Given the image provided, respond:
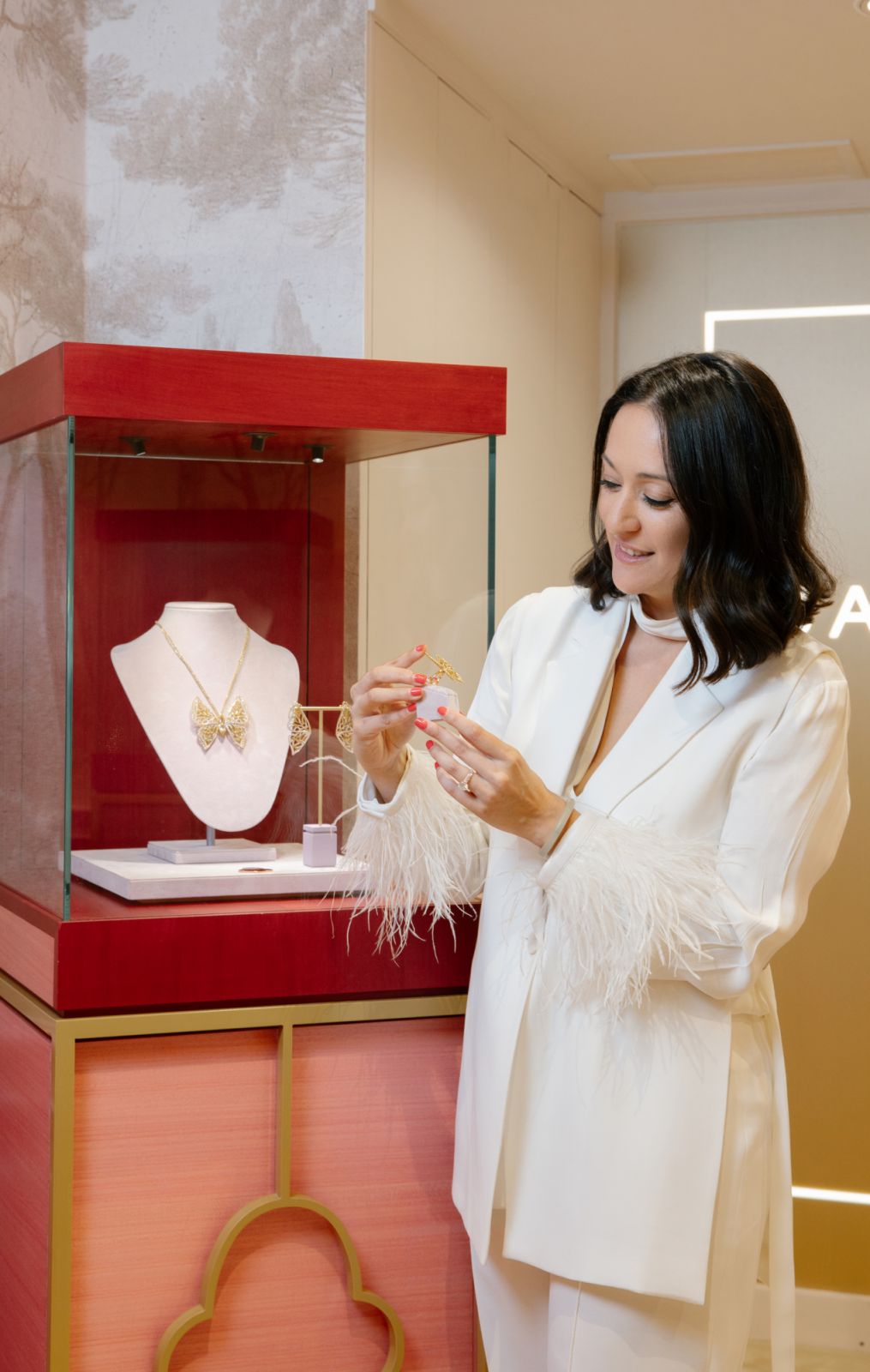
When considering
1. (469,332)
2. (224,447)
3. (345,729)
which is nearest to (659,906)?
(345,729)

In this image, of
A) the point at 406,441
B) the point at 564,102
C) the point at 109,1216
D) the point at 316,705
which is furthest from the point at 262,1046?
the point at 564,102

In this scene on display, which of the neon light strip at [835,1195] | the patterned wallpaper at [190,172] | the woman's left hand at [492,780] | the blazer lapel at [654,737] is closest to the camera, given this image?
the woman's left hand at [492,780]

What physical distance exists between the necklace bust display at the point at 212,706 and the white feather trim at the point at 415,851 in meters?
0.25

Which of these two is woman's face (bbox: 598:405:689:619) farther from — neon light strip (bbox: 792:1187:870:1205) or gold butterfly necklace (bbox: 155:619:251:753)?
neon light strip (bbox: 792:1187:870:1205)

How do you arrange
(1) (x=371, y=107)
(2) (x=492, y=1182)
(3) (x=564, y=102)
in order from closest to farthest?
1. (2) (x=492, y=1182)
2. (1) (x=371, y=107)
3. (3) (x=564, y=102)

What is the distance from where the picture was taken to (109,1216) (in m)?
1.63

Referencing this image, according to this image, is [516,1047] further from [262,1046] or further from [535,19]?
[535,19]

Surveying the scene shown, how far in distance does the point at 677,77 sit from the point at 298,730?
1.41m

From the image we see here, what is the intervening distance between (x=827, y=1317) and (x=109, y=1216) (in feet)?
6.38

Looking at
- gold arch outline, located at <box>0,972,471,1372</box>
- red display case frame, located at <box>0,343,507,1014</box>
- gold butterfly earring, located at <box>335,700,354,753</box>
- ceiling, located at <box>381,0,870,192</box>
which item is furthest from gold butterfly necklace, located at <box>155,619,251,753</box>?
ceiling, located at <box>381,0,870,192</box>

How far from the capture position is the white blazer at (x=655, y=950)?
4.65 feet

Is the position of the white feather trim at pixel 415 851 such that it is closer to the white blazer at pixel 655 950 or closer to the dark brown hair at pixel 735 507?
the white blazer at pixel 655 950

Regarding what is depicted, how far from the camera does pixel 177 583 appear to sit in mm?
1906

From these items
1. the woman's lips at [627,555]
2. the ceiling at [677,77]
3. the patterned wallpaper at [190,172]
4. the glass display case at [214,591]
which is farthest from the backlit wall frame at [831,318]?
the woman's lips at [627,555]
